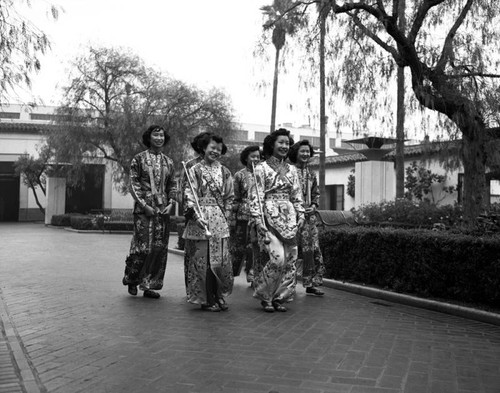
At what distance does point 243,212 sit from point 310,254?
1336 mm

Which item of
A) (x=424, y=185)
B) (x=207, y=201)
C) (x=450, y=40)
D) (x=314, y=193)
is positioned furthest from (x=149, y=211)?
(x=424, y=185)

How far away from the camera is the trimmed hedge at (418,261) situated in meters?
6.57

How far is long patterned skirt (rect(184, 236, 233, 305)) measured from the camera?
6277 millimetres

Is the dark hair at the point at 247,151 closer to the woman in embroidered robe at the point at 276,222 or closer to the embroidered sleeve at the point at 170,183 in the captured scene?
the embroidered sleeve at the point at 170,183

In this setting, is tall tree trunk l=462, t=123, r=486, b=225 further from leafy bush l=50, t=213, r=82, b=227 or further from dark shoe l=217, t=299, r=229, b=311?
leafy bush l=50, t=213, r=82, b=227

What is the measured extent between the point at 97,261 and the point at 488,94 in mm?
8552

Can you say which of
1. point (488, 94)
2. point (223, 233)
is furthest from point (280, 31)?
point (223, 233)

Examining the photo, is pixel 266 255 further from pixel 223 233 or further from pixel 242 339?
pixel 242 339

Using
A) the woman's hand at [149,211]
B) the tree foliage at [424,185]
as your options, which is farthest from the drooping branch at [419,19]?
A: the tree foliage at [424,185]

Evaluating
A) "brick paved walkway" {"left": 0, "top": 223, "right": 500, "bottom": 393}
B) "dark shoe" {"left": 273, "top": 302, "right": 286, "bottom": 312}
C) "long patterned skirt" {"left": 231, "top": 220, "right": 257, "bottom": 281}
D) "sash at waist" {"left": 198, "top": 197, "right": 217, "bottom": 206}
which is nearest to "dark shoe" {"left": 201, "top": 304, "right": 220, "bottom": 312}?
"brick paved walkway" {"left": 0, "top": 223, "right": 500, "bottom": 393}

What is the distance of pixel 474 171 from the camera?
992 cm

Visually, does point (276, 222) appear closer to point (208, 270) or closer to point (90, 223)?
point (208, 270)

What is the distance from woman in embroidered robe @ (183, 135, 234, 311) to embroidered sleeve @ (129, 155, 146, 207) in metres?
0.92

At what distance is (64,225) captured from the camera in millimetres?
30234
